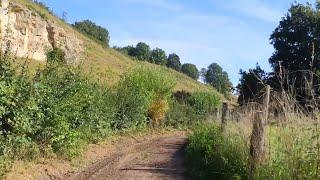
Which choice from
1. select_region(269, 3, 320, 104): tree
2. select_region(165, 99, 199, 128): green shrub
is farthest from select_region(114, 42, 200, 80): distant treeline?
select_region(165, 99, 199, 128): green shrub

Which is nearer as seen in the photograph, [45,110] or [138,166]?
[45,110]

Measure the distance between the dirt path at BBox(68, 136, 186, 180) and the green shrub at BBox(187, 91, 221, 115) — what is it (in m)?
27.1

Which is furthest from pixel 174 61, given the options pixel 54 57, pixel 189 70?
pixel 54 57

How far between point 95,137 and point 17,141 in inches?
330

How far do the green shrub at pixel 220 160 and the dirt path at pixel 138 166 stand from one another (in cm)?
54

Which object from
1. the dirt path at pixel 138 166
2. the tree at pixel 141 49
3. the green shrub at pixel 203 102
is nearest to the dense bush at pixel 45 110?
the dirt path at pixel 138 166

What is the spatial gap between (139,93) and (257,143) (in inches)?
817

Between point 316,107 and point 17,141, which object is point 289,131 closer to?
point 316,107

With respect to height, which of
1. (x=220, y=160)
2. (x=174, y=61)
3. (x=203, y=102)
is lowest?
(x=220, y=160)

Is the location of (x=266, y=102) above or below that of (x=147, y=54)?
below

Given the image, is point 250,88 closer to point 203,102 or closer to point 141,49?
point 203,102

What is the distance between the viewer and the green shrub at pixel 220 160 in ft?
37.8

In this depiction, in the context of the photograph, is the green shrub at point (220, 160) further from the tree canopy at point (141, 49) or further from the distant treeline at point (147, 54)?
the tree canopy at point (141, 49)

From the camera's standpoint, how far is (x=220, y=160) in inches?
514
